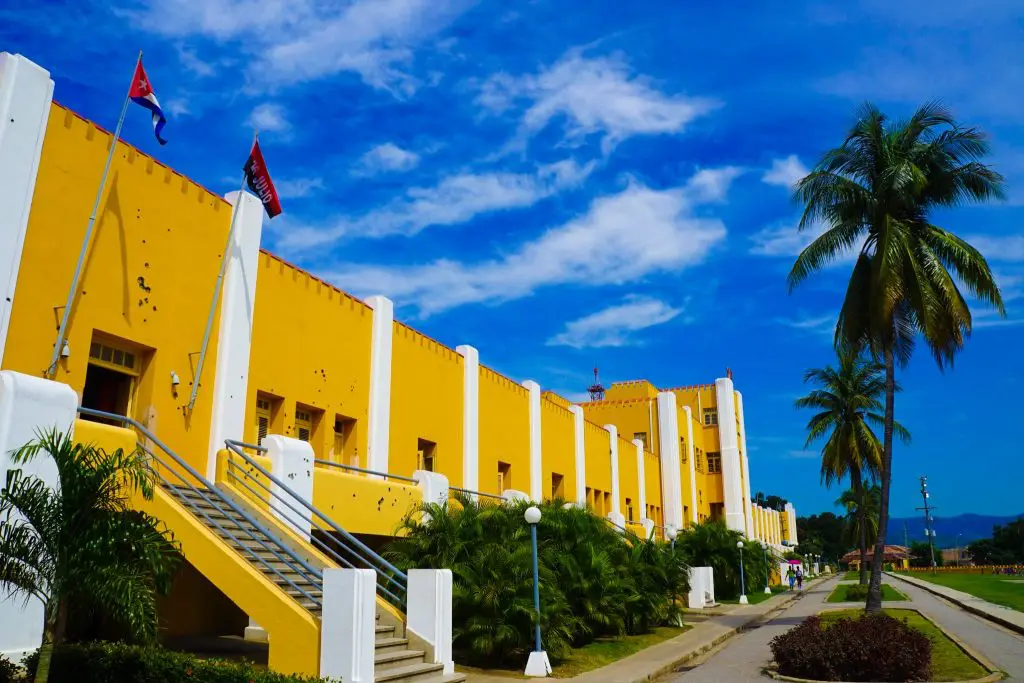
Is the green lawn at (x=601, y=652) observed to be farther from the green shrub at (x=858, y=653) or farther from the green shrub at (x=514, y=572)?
the green shrub at (x=858, y=653)

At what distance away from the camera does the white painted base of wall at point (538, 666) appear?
1467 cm

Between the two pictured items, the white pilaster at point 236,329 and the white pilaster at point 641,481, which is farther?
the white pilaster at point 641,481

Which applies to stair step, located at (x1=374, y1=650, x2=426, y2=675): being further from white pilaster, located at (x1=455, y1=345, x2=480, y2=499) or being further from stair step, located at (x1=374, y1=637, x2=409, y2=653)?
white pilaster, located at (x1=455, y1=345, x2=480, y2=499)

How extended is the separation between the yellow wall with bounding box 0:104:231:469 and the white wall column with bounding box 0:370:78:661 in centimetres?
141

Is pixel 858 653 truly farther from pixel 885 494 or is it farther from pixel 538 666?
pixel 885 494

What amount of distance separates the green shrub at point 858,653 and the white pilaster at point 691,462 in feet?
111

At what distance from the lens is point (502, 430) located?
83.2 feet

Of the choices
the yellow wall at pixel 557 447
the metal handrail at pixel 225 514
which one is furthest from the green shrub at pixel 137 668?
the yellow wall at pixel 557 447

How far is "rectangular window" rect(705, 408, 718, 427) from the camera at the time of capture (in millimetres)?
54000

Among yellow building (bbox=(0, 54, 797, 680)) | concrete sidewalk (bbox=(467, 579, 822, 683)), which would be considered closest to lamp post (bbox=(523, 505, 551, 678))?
concrete sidewalk (bbox=(467, 579, 822, 683))

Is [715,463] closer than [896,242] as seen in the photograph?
No

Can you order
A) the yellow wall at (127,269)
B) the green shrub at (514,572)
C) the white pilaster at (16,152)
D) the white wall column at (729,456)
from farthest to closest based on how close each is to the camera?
the white wall column at (729,456) < the green shrub at (514,572) < the yellow wall at (127,269) < the white pilaster at (16,152)

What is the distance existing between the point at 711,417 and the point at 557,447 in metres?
26.9

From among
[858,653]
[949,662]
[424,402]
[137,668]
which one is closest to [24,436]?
[137,668]
